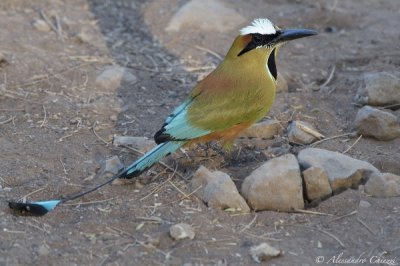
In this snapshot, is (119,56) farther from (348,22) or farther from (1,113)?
(348,22)

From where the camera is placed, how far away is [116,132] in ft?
16.6

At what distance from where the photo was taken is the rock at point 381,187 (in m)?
3.98

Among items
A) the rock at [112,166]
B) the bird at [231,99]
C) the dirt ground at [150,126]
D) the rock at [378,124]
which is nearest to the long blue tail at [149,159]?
the bird at [231,99]

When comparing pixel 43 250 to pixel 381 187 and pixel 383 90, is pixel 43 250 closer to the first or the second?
pixel 381 187

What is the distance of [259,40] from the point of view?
4.71m

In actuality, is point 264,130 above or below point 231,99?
below

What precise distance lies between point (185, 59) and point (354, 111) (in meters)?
1.65

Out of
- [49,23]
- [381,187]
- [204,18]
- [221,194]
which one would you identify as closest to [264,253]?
[221,194]

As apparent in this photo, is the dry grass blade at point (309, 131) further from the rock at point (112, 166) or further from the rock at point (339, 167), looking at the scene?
the rock at point (112, 166)

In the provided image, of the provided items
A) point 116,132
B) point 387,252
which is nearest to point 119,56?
point 116,132

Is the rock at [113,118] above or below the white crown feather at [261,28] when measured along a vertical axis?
below

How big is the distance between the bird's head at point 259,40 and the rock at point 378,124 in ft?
2.03

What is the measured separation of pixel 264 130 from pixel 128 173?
1.13 m

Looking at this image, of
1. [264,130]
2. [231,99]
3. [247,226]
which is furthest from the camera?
→ [264,130]
